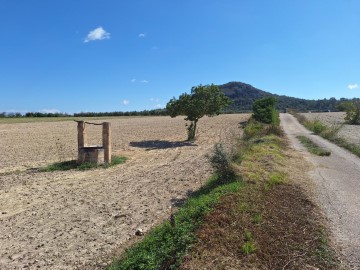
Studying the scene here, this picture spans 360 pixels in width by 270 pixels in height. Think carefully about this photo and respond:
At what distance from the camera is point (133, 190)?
11703 millimetres

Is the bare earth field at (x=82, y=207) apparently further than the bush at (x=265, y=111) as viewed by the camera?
No

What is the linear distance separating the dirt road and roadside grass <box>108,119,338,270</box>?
0.32 metres

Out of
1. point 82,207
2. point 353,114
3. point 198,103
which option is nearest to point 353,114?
point 353,114

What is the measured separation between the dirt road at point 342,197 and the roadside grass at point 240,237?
12.6 inches

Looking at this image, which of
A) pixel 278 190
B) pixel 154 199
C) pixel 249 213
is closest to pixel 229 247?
pixel 249 213

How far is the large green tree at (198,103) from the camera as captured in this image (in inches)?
1045

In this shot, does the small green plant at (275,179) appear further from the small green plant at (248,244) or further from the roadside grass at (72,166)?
the roadside grass at (72,166)

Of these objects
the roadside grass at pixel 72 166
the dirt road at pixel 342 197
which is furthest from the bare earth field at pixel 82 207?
the dirt road at pixel 342 197

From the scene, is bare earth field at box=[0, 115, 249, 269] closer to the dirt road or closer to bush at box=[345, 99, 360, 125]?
the dirt road

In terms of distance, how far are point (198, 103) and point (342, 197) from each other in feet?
58.1

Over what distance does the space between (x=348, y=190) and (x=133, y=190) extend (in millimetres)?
5917

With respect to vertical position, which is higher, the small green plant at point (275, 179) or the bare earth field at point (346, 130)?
the bare earth field at point (346, 130)

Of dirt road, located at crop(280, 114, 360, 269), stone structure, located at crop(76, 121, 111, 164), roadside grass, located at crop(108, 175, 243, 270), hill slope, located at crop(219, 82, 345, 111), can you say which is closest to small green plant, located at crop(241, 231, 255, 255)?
roadside grass, located at crop(108, 175, 243, 270)

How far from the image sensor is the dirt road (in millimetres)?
6215
